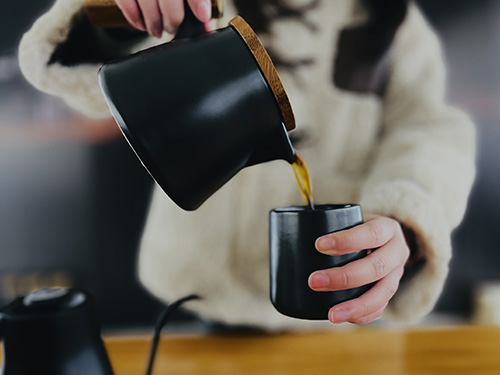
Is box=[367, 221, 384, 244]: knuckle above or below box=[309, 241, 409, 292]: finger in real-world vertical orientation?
above

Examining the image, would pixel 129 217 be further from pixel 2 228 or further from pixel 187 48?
pixel 187 48

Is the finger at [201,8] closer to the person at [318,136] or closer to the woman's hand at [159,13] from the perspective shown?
the woman's hand at [159,13]

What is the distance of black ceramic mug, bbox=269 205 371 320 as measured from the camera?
0.32 m

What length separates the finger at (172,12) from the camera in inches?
12.7

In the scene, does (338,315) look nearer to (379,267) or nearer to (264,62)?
(379,267)

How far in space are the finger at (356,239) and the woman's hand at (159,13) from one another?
204mm

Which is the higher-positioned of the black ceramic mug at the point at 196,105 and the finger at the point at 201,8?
the finger at the point at 201,8

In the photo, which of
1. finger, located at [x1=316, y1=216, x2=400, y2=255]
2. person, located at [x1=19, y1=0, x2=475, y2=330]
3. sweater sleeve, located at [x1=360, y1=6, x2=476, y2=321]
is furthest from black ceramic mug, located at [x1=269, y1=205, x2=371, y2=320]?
person, located at [x1=19, y1=0, x2=475, y2=330]

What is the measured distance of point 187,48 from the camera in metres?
0.27

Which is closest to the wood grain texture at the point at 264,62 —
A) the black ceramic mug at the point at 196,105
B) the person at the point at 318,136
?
the black ceramic mug at the point at 196,105

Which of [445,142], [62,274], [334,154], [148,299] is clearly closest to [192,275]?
[334,154]

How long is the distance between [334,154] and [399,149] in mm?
130

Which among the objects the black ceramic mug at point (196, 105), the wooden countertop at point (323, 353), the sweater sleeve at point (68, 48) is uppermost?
the sweater sleeve at point (68, 48)

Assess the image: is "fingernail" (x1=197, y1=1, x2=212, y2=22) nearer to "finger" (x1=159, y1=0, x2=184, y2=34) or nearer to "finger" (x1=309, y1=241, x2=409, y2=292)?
"finger" (x1=159, y1=0, x2=184, y2=34)
